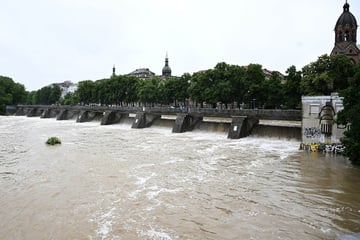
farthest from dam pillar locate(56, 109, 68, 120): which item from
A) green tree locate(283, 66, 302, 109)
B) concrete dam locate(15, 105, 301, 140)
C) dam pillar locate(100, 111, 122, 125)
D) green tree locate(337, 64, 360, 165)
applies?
green tree locate(337, 64, 360, 165)

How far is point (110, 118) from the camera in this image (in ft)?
216

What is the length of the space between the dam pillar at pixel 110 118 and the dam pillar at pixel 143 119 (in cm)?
1065

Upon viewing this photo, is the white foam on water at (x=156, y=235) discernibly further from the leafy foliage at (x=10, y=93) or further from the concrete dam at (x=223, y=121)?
the leafy foliage at (x=10, y=93)

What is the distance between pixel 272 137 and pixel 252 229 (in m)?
27.2

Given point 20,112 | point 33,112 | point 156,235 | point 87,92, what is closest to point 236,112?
point 156,235

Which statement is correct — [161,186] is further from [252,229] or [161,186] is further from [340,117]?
[340,117]

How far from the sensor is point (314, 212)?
42.6ft

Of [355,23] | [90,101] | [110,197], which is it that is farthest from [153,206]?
[90,101]

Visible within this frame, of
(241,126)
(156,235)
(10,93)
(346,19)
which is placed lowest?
(156,235)

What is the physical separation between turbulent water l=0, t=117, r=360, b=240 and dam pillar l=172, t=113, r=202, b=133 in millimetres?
19523

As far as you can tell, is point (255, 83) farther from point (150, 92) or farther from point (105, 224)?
point (105, 224)

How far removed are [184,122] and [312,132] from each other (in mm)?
22361

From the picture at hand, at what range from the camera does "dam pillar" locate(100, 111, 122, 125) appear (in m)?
64.9

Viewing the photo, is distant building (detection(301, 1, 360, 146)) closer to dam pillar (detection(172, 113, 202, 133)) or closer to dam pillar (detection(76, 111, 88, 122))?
dam pillar (detection(172, 113, 202, 133))
